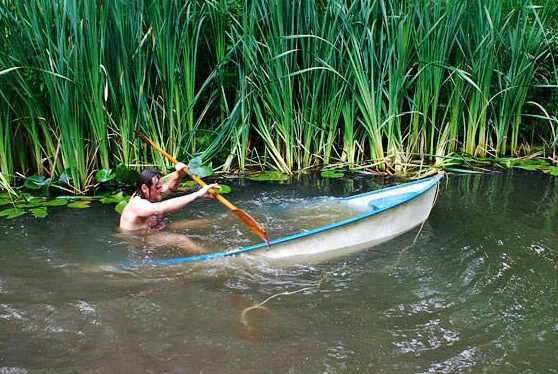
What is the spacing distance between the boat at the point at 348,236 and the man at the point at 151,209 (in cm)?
43

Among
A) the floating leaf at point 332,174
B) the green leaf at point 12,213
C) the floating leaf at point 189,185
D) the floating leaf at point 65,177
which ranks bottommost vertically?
the floating leaf at point 332,174

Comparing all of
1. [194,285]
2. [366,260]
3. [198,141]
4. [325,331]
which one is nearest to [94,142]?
[198,141]

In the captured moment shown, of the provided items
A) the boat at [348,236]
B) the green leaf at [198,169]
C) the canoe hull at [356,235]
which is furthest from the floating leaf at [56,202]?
the canoe hull at [356,235]

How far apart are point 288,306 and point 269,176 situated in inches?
104

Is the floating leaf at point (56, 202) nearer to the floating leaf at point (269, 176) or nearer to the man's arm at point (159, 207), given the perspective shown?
Result: the man's arm at point (159, 207)

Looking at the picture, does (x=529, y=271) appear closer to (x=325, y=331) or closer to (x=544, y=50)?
(x=325, y=331)

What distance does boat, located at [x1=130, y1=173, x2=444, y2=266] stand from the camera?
3604mm

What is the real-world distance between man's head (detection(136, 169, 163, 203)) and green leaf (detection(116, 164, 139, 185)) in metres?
0.72

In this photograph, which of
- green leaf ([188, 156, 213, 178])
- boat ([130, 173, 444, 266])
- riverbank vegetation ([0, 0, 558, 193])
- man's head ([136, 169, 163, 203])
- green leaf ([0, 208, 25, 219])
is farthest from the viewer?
green leaf ([188, 156, 213, 178])

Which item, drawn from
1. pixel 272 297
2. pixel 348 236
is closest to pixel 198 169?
pixel 348 236

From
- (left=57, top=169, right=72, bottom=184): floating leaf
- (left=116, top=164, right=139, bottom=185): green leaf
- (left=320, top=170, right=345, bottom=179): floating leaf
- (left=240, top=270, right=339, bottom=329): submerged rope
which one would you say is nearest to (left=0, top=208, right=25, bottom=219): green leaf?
(left=57, top=169, right=72, bottom=184): floating leaf

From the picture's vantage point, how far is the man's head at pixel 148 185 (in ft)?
13.9

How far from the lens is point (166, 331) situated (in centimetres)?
286

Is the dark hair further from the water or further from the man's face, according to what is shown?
the water
